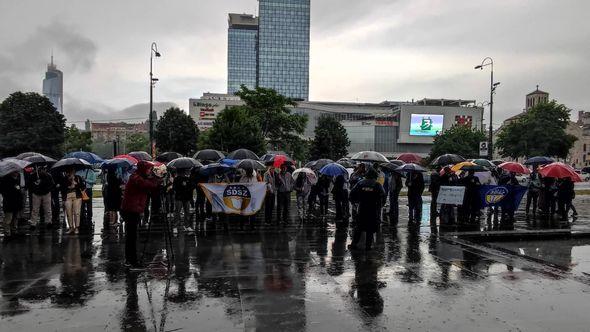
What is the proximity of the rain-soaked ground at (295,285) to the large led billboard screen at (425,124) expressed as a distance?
119504 millimetres

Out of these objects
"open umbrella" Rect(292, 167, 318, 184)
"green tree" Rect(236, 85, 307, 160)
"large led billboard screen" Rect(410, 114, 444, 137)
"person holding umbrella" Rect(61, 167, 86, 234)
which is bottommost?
"person holding umbrella" Rect(61, 167, 86, 234)

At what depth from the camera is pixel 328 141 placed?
2771 inches

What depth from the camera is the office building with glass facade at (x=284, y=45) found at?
582 feet

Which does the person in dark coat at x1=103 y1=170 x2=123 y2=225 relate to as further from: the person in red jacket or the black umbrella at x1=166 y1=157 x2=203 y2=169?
the person in red jacket

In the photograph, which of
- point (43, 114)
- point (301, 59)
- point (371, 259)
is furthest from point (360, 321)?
point (301, 59)

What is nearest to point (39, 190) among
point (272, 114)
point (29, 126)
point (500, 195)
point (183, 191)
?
point (183, 191)

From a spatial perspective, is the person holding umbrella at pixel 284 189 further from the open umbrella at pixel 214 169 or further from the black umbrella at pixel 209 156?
the black umbrella at pixel 209 156

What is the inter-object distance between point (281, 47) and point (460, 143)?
Answer: 116 meters

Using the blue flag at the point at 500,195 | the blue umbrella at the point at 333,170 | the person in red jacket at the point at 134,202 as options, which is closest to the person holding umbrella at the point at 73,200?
the person in red jacket at the point at 134,202

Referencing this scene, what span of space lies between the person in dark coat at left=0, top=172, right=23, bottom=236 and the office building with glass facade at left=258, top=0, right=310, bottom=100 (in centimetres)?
17176

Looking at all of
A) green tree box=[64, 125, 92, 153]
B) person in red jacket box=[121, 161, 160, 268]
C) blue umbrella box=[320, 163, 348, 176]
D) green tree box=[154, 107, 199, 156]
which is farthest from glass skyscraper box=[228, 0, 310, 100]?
person in red jacket box=[121, 161, 160, 268]

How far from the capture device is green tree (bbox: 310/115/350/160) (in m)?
70.5

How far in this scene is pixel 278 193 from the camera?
48.1ft

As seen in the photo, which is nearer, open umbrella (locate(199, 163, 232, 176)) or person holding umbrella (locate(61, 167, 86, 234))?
person holding umbrella (locate(61, 167, 86, 234))
